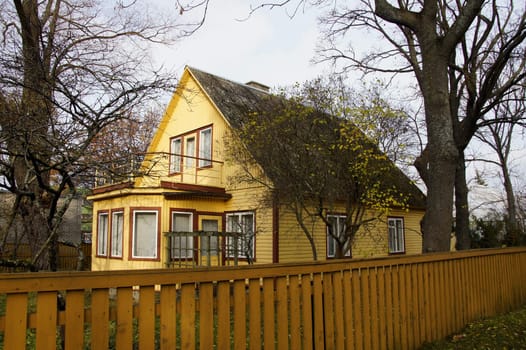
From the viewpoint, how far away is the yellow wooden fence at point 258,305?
292 cm

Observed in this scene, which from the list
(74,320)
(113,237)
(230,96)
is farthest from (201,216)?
(74,320)

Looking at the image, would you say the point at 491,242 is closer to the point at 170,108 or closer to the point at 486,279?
the point at 486,279

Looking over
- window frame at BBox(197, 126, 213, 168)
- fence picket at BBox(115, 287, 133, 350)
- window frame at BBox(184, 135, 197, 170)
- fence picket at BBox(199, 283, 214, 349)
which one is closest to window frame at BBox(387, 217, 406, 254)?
window frame at BBox(197, 126, 213, 168)

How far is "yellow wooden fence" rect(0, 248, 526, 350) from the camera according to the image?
2.92 metres

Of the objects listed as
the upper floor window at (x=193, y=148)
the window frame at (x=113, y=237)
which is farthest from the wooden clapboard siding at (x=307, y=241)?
the window frame at (x=113, y=237)

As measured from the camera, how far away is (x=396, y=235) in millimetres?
19516

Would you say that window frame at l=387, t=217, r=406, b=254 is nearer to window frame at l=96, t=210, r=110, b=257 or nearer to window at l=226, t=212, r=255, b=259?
window at l=226, t=212, r=255, b=259

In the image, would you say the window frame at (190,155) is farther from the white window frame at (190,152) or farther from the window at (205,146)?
the window at (205,146)

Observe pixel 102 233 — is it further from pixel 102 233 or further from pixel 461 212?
pixel 461 212

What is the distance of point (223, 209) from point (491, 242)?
13.1 m

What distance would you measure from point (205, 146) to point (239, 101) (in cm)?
233

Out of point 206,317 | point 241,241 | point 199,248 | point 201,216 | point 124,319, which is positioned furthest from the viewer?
point 201,216

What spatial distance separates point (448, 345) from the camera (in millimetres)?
5883

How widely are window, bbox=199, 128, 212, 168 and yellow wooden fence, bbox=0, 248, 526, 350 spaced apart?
10.6m
